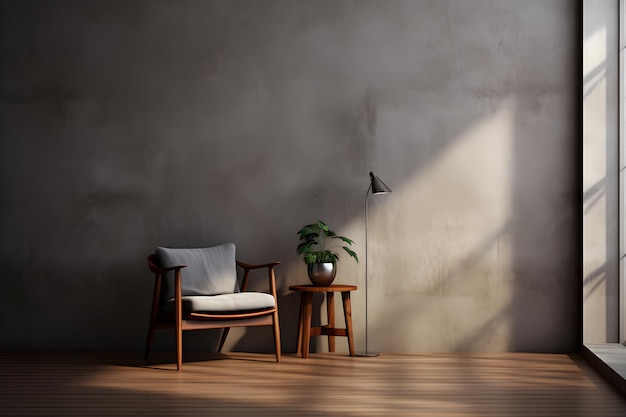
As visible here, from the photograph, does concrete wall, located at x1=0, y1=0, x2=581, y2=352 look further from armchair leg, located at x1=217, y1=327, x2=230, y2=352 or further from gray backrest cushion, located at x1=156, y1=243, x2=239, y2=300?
gray backrest cushion, located at x1=156, y1=243, x2=239, y2=300

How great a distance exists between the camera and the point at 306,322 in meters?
5.15

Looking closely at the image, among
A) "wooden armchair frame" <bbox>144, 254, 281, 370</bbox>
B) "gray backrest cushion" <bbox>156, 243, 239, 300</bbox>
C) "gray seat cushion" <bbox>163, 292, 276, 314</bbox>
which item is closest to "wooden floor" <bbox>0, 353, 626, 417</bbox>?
"wooden armchair frame" <bbox>144, 254, 281, 370</bbox>

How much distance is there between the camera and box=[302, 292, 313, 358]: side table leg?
5135 millimetres

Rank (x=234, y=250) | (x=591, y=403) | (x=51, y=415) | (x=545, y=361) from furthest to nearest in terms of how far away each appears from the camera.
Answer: (x=234, y=250)
(x=545, y=361)
(x=591, y=403)
(x=51, y=415)

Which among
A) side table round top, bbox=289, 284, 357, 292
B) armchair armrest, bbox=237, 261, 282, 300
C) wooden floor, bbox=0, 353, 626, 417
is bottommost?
wooden floor, bbox=0, 353, 626, 417

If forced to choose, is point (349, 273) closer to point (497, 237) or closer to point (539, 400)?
point (497, 237)

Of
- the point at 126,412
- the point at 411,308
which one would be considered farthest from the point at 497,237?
the point at 126,412

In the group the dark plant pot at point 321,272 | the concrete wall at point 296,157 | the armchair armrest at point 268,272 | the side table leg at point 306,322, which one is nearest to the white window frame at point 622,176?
the concrete wall at point 296,157

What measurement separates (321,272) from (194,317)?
3.29 ft

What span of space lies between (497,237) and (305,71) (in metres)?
1.94

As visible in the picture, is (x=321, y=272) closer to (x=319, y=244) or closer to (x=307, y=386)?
(x=319, y=244)

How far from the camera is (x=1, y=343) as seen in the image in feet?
18.3

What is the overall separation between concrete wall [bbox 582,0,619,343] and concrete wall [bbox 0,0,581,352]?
0.15 m

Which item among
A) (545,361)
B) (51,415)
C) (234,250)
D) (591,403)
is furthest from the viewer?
(234,250)
